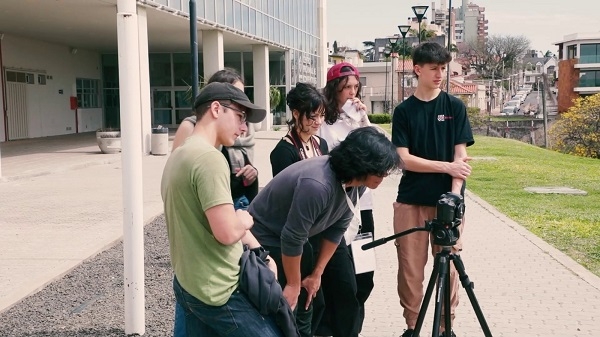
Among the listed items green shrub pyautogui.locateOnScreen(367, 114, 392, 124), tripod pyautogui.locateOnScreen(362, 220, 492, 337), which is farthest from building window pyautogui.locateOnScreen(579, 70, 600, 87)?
tripod pyautogui.locateOnScreen(362, 220, 492, 337)

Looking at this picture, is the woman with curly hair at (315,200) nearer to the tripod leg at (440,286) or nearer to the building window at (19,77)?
the tripod leg at (440,286)

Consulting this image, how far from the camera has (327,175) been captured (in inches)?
120

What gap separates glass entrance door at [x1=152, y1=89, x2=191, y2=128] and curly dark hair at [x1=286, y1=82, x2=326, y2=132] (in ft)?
113

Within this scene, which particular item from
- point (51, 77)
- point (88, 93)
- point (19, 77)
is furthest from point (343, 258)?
point (88, 93)

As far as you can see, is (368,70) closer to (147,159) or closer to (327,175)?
(147,159)

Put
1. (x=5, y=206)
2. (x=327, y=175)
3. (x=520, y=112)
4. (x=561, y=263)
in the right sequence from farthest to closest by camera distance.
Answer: (x=520, y=112) < (x=5, y=206) < (x=561, y=263) < (x=327, y=175)

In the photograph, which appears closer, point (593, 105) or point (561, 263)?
point (561, 263)

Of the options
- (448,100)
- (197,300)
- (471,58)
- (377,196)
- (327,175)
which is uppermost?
(471,58)

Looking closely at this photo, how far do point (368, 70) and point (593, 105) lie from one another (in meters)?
57.6

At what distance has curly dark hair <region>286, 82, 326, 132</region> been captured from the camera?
3.95 m

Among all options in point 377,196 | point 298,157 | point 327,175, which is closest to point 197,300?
point 327,175

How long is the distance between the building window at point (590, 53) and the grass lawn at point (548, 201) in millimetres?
63358

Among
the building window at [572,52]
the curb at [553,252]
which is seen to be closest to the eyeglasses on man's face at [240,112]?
the curb at [553,252]

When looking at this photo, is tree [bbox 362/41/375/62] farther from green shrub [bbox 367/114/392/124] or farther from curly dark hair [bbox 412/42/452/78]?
curly dark hair [bbox 412/42/452/78]
